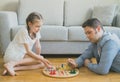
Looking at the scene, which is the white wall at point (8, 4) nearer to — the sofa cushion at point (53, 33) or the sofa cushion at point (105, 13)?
the sofa cushion at point (53, 33)

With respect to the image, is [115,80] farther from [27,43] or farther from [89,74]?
[27,43]

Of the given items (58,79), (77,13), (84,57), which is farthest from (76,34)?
(58,79)

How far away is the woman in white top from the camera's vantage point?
6.95 ft

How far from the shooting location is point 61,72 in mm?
2104

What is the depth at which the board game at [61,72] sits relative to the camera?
202 cm

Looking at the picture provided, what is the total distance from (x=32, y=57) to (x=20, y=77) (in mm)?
299

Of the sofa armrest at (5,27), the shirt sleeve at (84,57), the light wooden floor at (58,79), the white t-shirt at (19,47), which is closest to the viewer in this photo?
the light wooden floor at (58,79)

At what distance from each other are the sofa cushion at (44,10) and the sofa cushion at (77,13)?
12 cm

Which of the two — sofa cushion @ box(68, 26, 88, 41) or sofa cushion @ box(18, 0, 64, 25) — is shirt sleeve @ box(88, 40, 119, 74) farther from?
sofa cushion @ box(18, 0, 64, 25)

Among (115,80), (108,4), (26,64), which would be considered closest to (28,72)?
(26,64)

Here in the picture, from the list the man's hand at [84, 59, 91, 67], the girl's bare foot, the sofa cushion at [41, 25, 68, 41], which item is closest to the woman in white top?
the girl's bare foot

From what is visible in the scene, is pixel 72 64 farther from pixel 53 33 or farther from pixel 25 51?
pixel 53 33

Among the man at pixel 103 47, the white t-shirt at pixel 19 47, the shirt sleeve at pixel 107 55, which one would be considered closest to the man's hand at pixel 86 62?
the man at pixel 103 47

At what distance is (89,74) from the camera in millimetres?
2102
